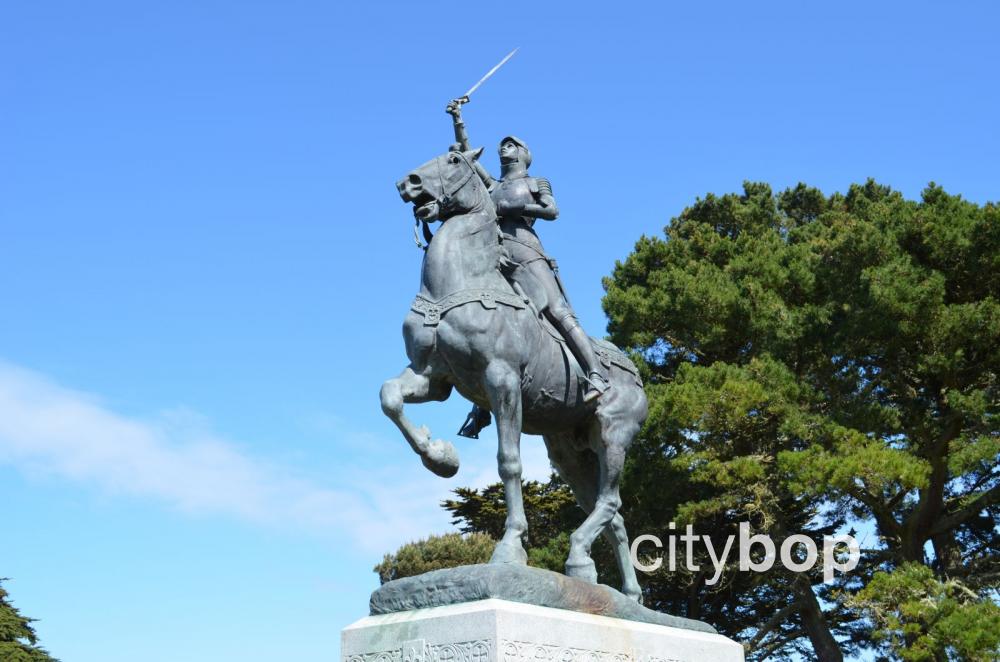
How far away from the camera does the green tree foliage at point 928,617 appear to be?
1595 cm

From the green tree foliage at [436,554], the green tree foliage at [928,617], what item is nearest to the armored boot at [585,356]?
the green tree foliage at [928,617]

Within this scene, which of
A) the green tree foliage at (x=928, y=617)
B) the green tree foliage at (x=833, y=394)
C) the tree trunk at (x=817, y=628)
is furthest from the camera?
the tree trunk at (x=817, y=628)

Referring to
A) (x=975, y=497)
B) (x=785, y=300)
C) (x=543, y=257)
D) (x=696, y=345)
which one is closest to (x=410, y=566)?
(x=696, y=345)

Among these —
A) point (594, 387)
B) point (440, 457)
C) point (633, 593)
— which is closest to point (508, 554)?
point (440, 457)

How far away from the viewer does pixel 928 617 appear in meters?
16.6

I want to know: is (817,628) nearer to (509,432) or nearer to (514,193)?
(514,193)

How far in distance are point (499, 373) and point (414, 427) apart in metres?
0.65

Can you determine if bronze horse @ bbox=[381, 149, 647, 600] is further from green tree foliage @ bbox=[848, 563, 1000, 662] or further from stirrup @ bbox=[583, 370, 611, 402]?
green tree foliage @ bbox=[848, 563, 1000, 662]

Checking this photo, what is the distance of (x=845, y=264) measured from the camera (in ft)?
69.2

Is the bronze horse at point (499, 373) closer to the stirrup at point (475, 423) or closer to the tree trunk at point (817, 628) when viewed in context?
the stirrup at point (475, 423)

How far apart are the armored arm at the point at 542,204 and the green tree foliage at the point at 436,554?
1970 cm

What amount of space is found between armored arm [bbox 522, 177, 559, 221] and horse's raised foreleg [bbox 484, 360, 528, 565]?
1.72 m

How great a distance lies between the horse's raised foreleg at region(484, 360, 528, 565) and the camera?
7324 mm

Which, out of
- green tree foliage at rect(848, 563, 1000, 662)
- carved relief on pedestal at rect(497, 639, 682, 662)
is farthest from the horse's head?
green tree foliage at rect(848, 563, 1000, 662)
